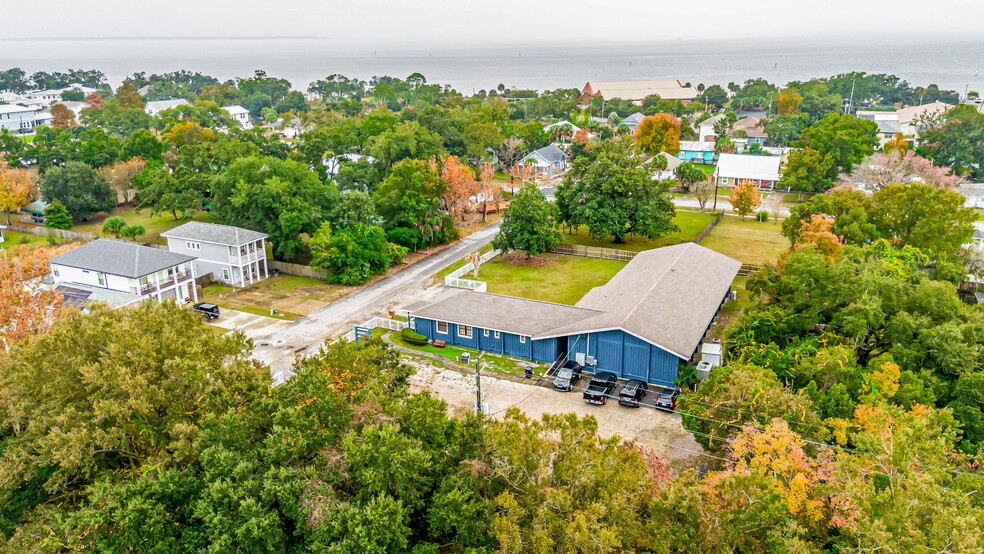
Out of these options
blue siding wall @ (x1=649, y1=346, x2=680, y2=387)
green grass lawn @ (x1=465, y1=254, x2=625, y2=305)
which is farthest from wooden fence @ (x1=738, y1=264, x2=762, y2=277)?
blue siding wall @ (x1=649, y1=346, x2=680, y2=387)

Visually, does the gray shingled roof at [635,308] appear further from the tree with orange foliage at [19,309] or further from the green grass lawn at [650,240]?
the tree with orange foliage at [19,309]

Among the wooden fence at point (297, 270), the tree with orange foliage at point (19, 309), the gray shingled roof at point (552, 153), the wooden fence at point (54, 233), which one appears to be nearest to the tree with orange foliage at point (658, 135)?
the gray shingled roof at point (552, 153)

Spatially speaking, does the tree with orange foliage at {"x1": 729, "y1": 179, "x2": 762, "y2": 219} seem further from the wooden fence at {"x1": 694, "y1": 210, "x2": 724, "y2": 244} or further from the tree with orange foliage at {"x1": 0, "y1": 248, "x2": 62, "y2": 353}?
the tree with orange foliage at {"x1": 0, "y1": 248, "x2": 62, "y2": 353}

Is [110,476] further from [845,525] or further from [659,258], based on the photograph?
[659,258]

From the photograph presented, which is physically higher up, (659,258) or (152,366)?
(152,366)

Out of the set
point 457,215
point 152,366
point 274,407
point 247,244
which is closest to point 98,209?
point 247,244

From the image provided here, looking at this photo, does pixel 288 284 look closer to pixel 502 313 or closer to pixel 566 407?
pixel 502 313
